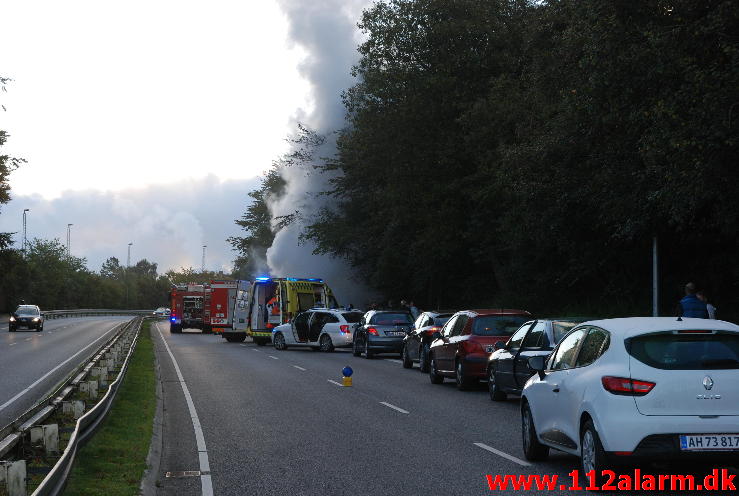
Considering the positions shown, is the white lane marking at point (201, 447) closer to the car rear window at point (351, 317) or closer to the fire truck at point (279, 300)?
the car rear window at point (351, 317)

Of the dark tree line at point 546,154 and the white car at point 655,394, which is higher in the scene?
the dark tree line at point 546,154

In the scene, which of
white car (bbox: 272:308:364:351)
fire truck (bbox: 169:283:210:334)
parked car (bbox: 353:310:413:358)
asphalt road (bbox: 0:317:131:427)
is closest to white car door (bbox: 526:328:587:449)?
asphalt road (bbox: 0:317:131:427)

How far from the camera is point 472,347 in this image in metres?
21.1

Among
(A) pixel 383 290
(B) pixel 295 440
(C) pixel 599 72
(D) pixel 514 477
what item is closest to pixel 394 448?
(B) pixel 295 440

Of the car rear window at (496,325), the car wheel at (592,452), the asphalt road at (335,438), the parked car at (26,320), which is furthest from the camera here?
the parked car at (26,320)

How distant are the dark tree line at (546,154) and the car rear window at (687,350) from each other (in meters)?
9.73

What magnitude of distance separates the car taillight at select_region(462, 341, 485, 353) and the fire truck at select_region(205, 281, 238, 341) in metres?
33.3

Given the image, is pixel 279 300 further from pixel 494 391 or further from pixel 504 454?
pixel 504 454

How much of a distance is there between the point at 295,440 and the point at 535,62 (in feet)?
79.7

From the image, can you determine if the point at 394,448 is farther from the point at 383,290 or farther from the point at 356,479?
the point at 383,290

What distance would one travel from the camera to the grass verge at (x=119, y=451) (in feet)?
31.1

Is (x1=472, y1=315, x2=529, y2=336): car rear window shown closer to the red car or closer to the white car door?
the red car

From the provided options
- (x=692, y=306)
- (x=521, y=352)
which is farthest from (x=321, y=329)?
(x=521, y=352)

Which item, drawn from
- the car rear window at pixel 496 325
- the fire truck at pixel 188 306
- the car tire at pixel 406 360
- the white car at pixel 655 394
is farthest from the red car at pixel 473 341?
the fire truck at pixel 188 306
